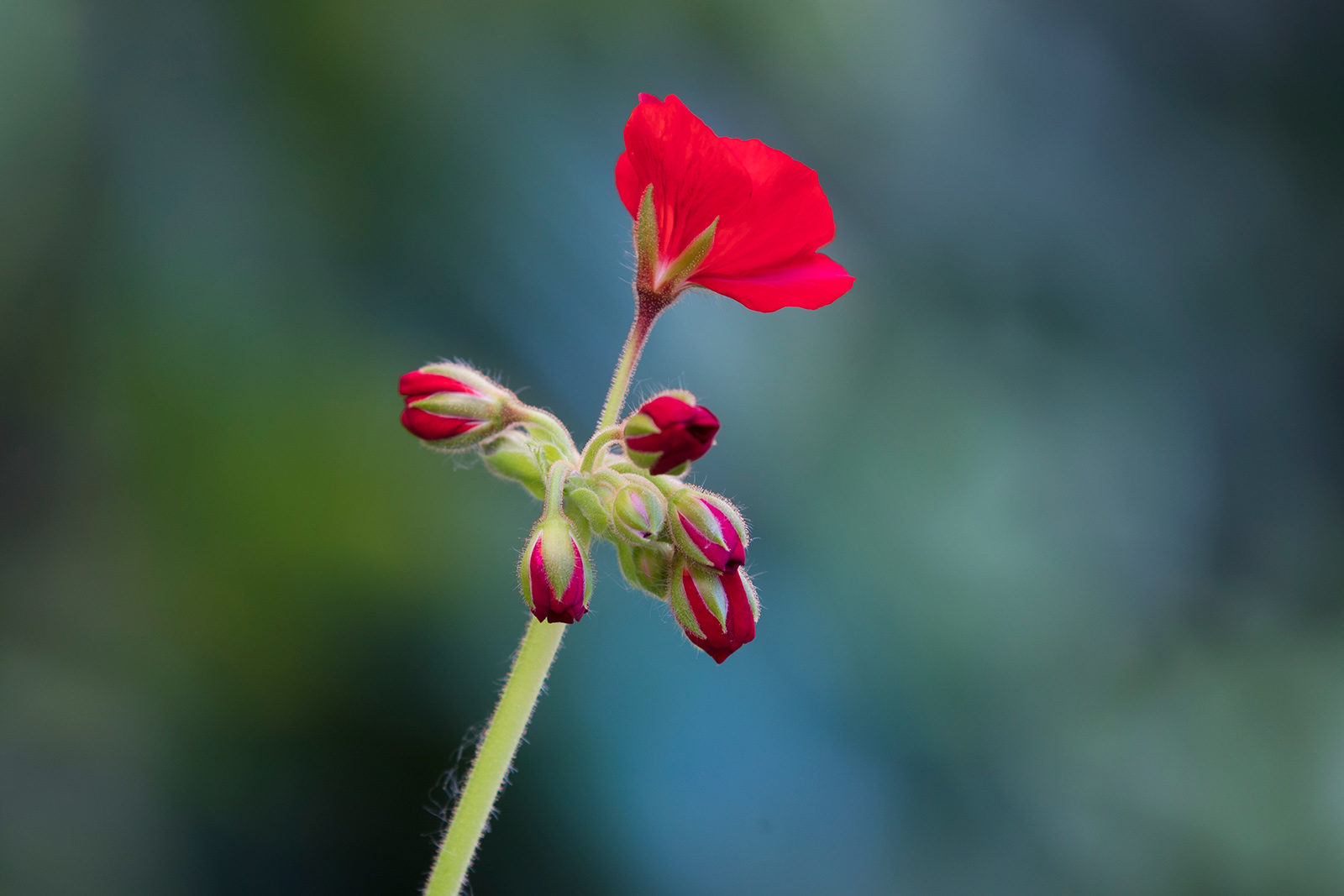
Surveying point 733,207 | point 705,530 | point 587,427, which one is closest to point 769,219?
point 733,207

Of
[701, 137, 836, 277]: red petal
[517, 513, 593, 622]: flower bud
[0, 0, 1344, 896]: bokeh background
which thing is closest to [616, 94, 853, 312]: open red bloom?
[701, 137, 836, 277]: red petal

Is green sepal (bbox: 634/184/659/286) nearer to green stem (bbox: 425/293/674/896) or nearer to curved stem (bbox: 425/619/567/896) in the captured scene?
green stem (bbox: 425/293/674/896)

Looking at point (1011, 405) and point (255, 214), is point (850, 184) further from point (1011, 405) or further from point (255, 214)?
point (255, 214)

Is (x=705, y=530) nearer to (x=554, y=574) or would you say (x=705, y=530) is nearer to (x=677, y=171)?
(x=554, y=574)

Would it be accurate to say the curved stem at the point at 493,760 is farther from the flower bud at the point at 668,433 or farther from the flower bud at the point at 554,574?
the flower bud at the point at 668,433

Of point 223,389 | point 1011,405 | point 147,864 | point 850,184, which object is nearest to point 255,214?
point 223,389

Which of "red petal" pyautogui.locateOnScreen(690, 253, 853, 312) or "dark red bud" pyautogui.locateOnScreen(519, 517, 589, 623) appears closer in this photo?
"dark red bud" pyautogui.locateOnScreen(519, 517, 589, 623)
